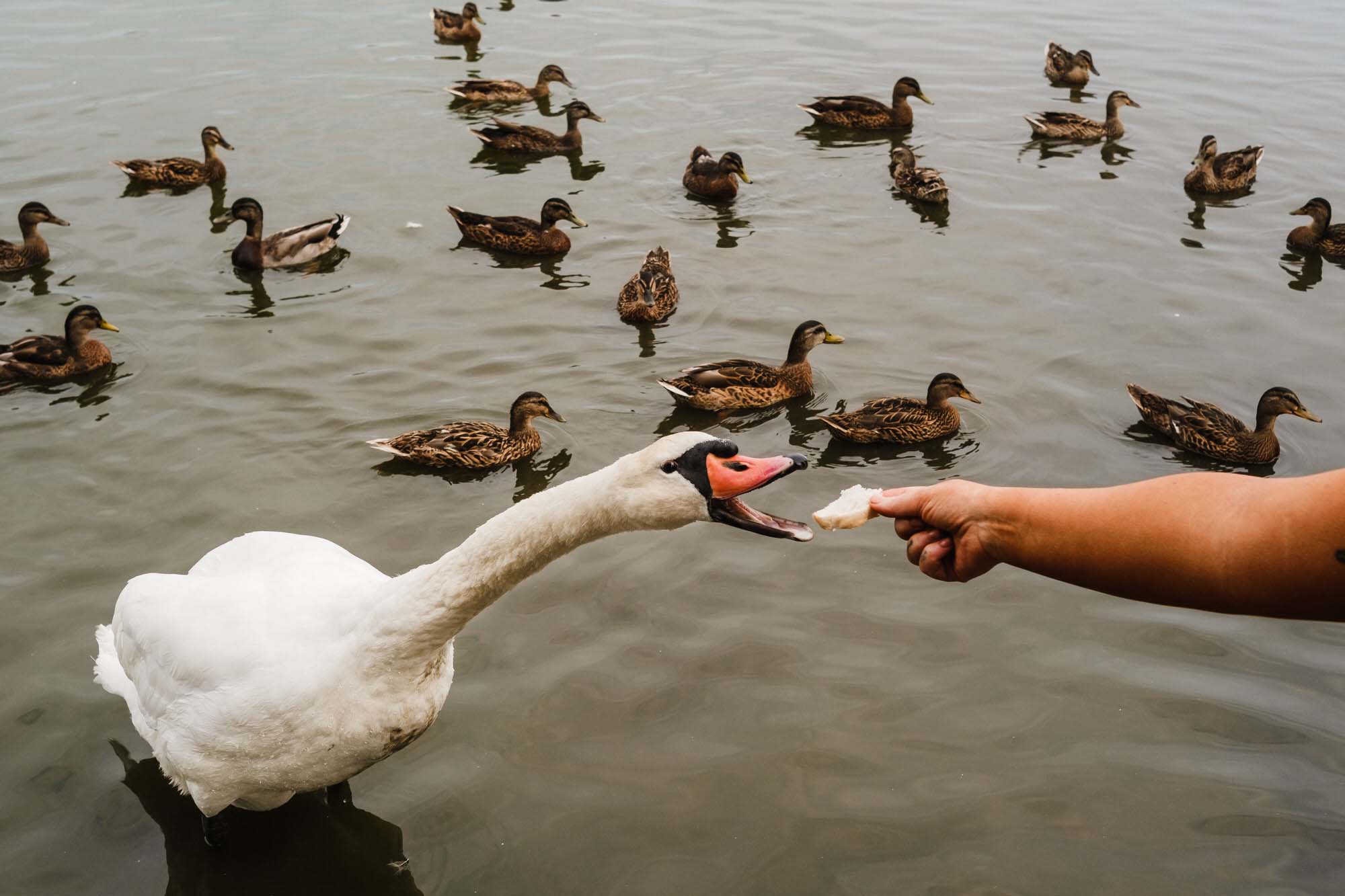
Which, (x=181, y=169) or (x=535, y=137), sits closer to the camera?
(x=181, y=169)

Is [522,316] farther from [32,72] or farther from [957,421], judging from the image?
[32,72]

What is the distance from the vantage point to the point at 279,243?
1136 centimetres

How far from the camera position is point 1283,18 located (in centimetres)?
2030

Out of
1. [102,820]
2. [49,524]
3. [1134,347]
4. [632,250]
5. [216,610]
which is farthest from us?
[632,250]

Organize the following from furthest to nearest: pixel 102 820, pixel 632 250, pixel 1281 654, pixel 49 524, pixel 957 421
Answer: pixel 632 250 < pixel 957 421 < pixel 49 524 < pixel 1281 654 < pixel 102 820

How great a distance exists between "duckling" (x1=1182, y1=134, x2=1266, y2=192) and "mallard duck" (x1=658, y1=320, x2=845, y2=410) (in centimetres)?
662

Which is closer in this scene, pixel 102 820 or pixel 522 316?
pixel 102 820

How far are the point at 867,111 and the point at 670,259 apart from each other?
5.08 metres

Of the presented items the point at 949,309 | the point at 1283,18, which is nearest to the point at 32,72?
the point at 949,309

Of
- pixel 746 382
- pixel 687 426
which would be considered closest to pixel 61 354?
pixel 687 426

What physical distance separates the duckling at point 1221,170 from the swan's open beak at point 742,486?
1146 centimetres

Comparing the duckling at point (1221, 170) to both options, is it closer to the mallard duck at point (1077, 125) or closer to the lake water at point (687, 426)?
the lake water at point (687, 426)

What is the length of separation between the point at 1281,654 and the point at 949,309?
197 inches

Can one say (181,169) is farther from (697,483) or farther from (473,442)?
(697,483)
